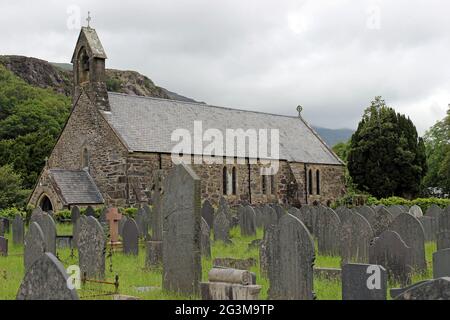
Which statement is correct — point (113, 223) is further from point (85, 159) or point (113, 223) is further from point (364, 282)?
point (85, 159)

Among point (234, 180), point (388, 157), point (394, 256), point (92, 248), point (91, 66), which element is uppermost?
point (91, 66)

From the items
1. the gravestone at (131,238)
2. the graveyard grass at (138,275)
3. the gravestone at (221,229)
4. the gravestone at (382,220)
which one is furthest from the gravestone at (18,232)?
the gravestone at (382,220)

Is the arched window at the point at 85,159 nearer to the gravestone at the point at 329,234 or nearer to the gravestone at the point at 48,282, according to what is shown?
the gravestone at the point at 329,234

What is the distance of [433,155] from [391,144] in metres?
19.9

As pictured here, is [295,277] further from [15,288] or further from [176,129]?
[176,129]

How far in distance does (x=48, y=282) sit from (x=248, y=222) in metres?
14.8

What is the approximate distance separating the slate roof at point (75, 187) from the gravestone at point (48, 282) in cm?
2136

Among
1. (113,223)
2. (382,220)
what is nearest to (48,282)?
(382,220)

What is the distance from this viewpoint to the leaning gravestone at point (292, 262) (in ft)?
27.1

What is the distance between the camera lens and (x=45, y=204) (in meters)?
28.5

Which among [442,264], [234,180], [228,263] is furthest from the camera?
[234,180]

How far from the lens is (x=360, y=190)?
43.5 m
